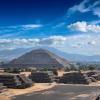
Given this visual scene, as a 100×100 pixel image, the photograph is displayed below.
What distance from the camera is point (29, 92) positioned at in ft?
314

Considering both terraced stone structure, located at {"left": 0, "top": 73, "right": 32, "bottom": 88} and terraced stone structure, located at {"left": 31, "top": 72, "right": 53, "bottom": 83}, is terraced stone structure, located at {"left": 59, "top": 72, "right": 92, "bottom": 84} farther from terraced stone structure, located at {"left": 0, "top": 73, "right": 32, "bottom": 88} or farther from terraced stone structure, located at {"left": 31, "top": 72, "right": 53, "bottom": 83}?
terraced stone structure, located at {"left": 0, "top": 73, "right": 32, "bottom": 88}

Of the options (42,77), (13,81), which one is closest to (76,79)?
(42,77)

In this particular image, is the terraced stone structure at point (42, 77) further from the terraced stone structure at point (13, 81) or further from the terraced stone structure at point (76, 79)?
the terraced stone structure at point (13, 81)

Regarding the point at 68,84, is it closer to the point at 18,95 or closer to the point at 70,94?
the point at 70,94

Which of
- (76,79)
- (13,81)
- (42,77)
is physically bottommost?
(76,79)

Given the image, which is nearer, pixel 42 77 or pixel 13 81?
pixel 13 81

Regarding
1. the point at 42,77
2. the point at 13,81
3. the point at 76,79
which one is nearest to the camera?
the point at 13,81

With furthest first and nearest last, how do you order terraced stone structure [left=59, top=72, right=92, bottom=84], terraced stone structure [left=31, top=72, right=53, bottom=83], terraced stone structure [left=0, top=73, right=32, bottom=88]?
1. terraced stone structure [left=31, top=72, right=53, bottom=83]
2. terraced stone structure [left=59, top=72, right=92, bottom=84]
3. terraced stone structure [left=0, top=73, right=32, bottom=88]

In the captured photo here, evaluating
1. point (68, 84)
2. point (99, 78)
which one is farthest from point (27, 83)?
point (99, 78)

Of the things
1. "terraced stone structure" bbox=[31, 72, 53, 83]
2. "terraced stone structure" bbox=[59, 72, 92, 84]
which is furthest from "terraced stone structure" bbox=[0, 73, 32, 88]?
"terraced stone structure" bbox=[59, 72, 92, 84]

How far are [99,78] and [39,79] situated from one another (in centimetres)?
2771

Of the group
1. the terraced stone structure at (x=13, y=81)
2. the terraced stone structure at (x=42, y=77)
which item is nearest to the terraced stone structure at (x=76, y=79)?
the terraced stone structure at (x=42, y=77)

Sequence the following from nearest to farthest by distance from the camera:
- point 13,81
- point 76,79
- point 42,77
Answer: point 13,81 < point 76,79 < point 42,77

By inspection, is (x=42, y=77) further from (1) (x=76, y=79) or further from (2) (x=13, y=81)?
(2) (x=13, y=81)
